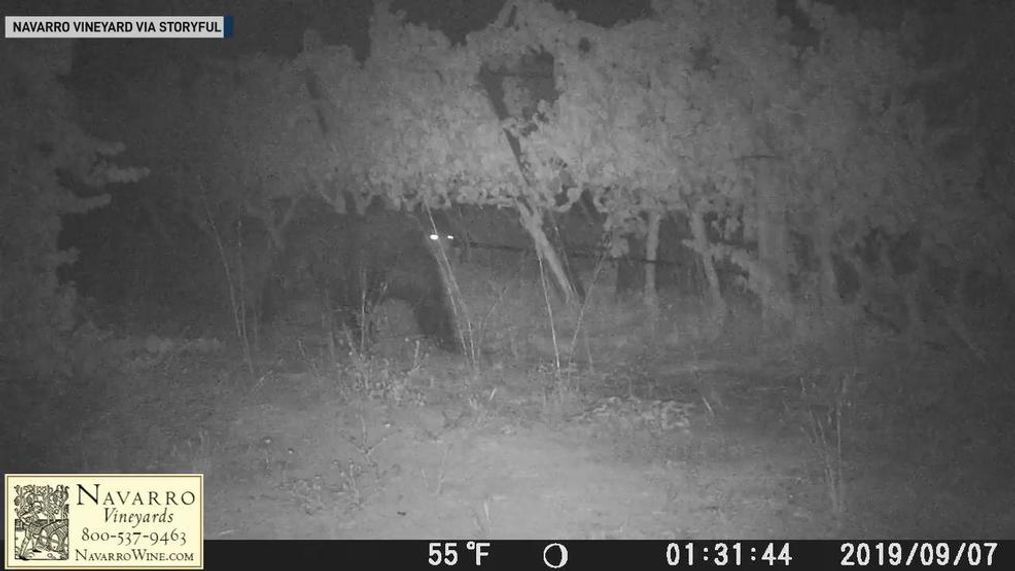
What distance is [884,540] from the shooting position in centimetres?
450

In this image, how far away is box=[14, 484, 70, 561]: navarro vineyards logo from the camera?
13.5 ft

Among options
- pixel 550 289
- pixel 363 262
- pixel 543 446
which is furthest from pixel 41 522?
pixel 550 289

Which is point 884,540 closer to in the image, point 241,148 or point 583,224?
point 241,148

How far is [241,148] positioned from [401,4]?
9.70 feet

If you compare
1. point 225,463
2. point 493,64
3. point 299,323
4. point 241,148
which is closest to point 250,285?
point 299,323

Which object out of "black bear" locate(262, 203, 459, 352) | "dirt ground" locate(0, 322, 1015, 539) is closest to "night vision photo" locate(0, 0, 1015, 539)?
"dirt ground" locate(0, 322, 1015, 539)

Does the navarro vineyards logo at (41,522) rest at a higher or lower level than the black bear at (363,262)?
lower

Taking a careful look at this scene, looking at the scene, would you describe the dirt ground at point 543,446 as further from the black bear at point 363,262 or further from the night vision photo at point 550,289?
the black bear at point 363,262

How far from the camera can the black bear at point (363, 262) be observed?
457 inches

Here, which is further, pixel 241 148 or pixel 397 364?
pixel 241 148

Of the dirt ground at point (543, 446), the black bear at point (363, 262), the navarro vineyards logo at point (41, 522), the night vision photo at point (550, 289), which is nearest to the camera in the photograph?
the navarro vineyards logo at point (41, 522)

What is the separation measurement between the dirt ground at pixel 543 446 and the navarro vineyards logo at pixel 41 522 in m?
0.79

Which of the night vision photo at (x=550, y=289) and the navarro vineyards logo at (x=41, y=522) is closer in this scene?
the navarro vineyards logo at (x=41, y=522)

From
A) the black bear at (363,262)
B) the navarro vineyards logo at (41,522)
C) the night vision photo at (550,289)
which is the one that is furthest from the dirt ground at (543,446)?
the black bear at (363,262)
